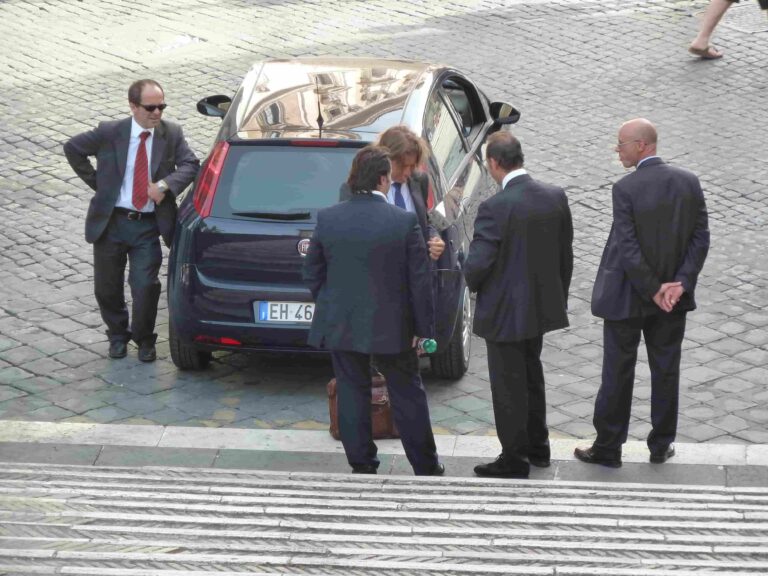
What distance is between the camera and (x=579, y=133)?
12.5 m

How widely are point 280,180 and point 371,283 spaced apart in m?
1.83

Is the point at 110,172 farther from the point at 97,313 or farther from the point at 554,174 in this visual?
the point at 554,174

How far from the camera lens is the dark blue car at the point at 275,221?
7652 millimetres

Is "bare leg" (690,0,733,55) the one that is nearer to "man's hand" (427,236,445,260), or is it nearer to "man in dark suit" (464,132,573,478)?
"man's hand" (427,236,445,260)

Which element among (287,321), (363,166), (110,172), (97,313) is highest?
(363,166)

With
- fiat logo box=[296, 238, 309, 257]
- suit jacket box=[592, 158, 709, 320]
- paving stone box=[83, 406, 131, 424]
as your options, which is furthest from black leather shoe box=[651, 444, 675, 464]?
paving stone box=[83, 406, 131, 424]

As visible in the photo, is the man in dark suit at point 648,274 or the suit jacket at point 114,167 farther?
the suit jacket at point 114,167

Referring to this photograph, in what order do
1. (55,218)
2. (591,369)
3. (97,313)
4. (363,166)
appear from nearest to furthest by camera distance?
(363,166)
(591,369)
(97,313)
(55,218)

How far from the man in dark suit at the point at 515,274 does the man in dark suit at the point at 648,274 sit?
0.26 m

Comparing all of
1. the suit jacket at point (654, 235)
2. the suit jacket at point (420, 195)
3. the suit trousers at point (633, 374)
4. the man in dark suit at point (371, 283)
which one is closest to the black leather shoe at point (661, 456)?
the suit trousers at point (633, 374)

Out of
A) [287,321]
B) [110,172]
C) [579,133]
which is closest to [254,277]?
[287,321]

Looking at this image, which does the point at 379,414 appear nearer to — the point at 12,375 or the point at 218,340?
the point at 218,340

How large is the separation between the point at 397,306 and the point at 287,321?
1593 mm

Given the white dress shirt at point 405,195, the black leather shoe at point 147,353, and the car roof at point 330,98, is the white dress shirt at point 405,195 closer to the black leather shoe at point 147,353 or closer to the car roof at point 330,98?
the car roof at point 330,98
